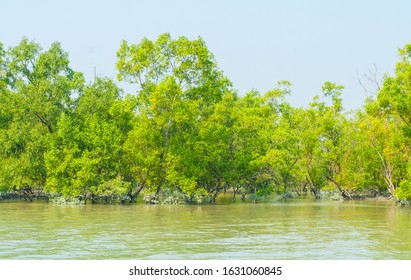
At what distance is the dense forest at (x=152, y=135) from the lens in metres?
44.6

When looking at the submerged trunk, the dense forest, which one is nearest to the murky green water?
the dense forest

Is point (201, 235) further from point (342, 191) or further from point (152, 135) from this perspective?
point (342, 191)

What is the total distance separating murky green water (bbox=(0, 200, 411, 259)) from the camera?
20.4 metres

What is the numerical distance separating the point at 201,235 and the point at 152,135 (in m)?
21.7

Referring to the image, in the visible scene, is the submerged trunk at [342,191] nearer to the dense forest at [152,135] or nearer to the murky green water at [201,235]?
the dense forest at [152,135]

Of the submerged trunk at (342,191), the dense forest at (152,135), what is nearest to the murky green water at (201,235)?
the dense forest at (152,135)

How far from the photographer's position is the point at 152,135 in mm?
46188

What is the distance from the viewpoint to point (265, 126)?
59781mm

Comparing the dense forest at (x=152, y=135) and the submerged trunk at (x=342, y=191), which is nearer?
the dense forest at (x=152, y=135)

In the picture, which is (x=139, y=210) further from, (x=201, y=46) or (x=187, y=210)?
(x=201, y=46)

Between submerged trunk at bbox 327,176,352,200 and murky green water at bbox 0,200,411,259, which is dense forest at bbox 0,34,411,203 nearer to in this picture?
submerged trunk at bbox 327,176,352,200

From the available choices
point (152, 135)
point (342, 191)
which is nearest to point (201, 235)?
point (152, 135)

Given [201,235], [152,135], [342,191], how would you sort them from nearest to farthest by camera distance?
1. [201,235]
2. [152,135]
3. [342,191]

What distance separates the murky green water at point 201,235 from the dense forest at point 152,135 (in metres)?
7.99
